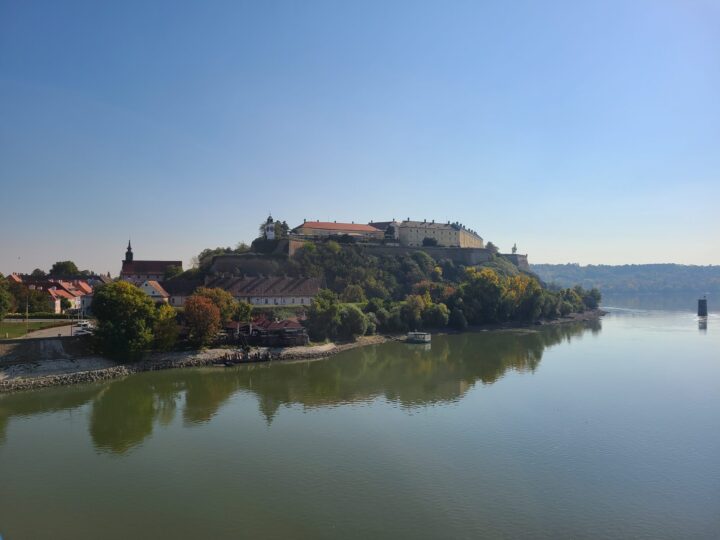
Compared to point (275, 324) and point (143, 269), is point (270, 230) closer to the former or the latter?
point (143, 269)

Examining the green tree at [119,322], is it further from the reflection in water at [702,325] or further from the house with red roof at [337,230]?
the reflection in water at [702,325]

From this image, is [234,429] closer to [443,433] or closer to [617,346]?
[443,433]

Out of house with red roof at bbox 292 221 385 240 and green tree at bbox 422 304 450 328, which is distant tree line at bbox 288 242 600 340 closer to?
green tree at bbox 422 304 450 328

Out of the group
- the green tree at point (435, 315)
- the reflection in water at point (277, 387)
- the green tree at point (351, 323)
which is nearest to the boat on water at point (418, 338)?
the reflection in water at point (277, 387)

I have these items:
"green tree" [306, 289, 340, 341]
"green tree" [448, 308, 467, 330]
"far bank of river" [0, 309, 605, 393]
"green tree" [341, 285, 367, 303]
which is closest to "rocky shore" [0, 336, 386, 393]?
"far bank of river" [0, 309, 605, 393]

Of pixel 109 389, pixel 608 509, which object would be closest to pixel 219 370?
pixel 109 389
